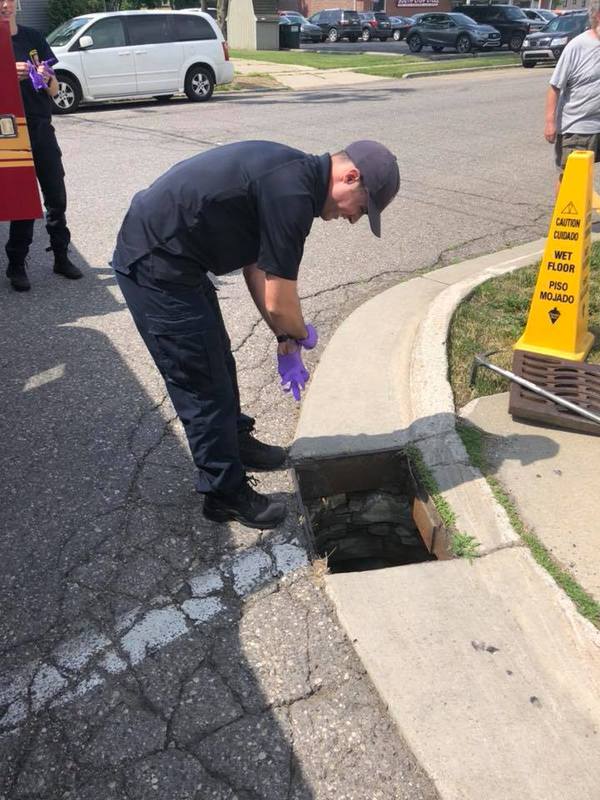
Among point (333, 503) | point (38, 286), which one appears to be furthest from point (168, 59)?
point (333, 503)

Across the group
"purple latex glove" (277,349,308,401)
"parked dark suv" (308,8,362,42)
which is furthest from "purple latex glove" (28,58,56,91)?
"parked dark suv" (308,8,362,42)

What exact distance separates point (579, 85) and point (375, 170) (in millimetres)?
4081

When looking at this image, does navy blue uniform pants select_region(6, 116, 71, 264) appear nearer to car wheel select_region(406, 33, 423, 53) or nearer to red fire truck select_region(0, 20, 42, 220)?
red fire truck select_region(0, 20, 42, 220)

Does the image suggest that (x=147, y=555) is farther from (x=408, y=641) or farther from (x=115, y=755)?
(x=408, y=641)

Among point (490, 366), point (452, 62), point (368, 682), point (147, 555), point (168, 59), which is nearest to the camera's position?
point (368, 682)

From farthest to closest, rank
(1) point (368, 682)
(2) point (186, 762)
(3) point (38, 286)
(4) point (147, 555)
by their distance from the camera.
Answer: (3) point (38, 286)
(4) point (147, 555)
(1) point (368, 682)
(2) point (186, 762)

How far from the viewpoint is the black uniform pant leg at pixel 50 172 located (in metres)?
4.84

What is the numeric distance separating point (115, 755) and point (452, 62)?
86.5ft

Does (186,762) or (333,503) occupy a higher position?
(186,762)

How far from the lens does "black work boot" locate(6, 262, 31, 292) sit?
203 inches

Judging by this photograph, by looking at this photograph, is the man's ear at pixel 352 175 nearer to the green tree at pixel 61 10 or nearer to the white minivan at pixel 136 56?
the white minivan at pixel 136 56

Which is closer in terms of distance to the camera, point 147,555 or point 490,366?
point 147,555

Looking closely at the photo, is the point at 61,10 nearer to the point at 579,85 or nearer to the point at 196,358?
the point at 579,85

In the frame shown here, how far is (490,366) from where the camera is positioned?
3791mm
